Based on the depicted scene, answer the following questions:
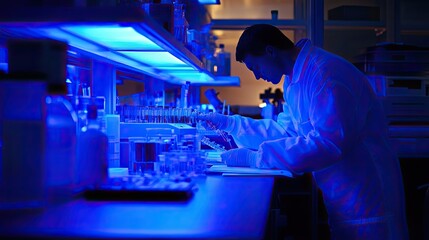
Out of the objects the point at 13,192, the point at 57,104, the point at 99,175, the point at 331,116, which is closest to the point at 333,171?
the point at 331,116

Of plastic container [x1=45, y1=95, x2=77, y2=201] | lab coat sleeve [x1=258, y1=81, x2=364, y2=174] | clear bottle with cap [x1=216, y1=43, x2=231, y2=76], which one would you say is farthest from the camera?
clear bottle with cap [x1=216, y1=43, x2=231, y2=76]

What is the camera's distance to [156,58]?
2.28m

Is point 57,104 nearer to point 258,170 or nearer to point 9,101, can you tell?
point 9,101

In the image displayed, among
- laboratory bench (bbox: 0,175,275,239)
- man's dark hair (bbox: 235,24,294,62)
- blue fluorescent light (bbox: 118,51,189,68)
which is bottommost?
laboratory bench (bbox: 0,175,275,239)

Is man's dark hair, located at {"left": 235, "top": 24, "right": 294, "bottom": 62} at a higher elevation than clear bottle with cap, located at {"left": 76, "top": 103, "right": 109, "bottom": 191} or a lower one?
higher

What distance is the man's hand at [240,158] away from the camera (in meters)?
2.22

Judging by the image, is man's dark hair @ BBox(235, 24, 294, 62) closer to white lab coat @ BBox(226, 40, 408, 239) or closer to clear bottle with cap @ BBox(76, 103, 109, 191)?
white lab coat @ BBox(226, 40, 408, 239)

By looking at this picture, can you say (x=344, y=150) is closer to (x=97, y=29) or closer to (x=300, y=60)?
(x=300, y=60)

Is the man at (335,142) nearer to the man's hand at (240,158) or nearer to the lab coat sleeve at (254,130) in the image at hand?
the man's hand at (240,158)

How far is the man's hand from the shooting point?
2216 millimetres

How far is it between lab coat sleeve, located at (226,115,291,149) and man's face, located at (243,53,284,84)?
41 centimetres

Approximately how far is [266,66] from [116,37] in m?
0.86

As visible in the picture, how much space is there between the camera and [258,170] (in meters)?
2.12

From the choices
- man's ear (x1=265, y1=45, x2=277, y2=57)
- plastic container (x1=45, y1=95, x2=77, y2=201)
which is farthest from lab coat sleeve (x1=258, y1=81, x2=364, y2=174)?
plastic container (x1=45, y1=95, x2=77, y2=201)
